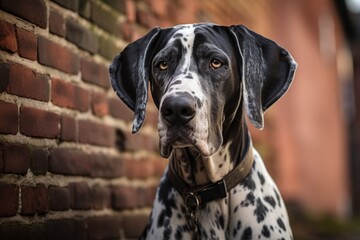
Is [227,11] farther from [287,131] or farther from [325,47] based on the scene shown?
[325,47]

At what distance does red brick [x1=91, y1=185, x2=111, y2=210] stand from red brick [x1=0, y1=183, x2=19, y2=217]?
88cm

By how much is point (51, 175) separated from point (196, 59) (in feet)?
3.17

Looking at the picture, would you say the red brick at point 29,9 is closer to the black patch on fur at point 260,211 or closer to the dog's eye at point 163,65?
the dog's eye at point 163,65

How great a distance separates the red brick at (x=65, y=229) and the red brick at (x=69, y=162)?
26cm

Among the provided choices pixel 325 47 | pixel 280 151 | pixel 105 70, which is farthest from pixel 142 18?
pixel 325 47

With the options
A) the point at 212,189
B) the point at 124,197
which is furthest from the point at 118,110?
the point at 212,189

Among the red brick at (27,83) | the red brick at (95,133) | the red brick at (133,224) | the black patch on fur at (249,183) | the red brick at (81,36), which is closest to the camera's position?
the red brick at (27,83)

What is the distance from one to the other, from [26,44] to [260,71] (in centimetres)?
112

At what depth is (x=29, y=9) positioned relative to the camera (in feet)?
10.3

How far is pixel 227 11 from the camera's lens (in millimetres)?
6309

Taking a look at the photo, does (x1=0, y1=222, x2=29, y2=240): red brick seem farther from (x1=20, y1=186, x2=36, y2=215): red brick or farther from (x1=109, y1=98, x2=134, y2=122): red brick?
(x1=109, y1=98, x2=134, y2=122): red brick

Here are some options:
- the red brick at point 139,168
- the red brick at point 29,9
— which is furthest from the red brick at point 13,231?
the red brick at point 139,168

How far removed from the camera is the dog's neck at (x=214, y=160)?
10.6 ft

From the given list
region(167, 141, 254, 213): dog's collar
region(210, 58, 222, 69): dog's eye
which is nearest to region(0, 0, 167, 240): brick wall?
region(167, 141, 254, 213): dog's collar
